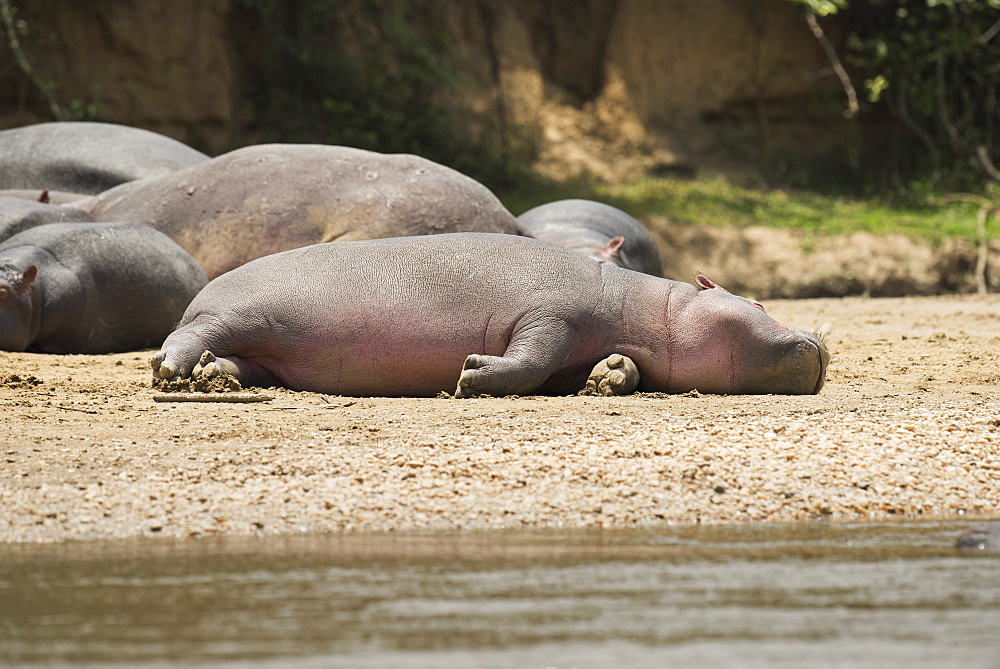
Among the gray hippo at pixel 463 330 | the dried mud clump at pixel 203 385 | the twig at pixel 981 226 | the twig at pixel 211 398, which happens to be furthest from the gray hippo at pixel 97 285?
the twig at pixel 981 226

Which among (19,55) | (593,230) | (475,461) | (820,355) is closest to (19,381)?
(475,461)

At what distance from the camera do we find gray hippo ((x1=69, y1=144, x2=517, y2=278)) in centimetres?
707

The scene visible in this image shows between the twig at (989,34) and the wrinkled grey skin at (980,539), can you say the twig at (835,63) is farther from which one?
the wrinkled grey skin at (980,539)

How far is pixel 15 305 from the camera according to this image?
20.0ft

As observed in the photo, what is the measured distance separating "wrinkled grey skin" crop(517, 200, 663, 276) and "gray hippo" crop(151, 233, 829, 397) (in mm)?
2729

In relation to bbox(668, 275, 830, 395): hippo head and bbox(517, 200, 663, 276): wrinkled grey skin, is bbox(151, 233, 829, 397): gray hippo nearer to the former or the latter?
bbox(668, 275, 830, 395): hippo head

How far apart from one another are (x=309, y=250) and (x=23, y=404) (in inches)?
55.7

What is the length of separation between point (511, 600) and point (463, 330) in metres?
2.77

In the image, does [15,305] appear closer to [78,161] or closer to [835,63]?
[78,161]

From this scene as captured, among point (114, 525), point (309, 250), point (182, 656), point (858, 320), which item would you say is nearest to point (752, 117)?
point (858, 320)

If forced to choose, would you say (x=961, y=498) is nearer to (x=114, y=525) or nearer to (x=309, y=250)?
(x=114, y=525)

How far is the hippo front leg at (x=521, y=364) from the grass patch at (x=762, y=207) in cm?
686

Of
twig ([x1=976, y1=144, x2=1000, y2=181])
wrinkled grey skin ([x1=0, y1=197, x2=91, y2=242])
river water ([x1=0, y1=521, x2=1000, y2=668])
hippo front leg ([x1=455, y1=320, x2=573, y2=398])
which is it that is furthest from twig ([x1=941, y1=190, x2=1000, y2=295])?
river water ([x1=0, y1=521, x2=1000, y2=668])

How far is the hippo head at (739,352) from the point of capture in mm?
5336
